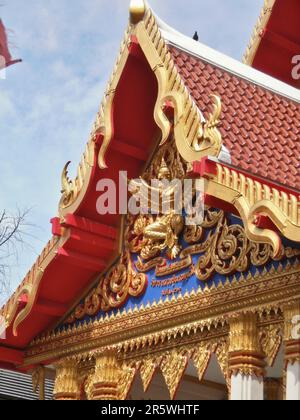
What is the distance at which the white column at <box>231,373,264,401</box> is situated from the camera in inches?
332

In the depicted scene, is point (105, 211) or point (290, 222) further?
point (105, 211)

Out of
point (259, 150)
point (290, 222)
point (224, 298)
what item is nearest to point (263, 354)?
point (224, 298)

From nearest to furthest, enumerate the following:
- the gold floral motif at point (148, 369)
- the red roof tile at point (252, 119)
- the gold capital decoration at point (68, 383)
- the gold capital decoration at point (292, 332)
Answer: the gold capital decoration at point (292, 332) < the red roof tile at point (252, 119) < the gold floral motif at point (148, 369) < the gold capital decoration at point (68, 383)

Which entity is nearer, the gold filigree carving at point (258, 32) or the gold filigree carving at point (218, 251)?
the gold filigree carving at point (218, 251)

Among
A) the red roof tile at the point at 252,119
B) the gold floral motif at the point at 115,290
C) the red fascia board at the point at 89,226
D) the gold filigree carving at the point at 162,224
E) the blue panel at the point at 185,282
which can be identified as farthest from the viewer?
the red fascia board at the point at 89,226

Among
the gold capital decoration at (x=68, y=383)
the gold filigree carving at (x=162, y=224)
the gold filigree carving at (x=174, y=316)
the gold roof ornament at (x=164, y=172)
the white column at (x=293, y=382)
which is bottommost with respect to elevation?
the white column at (x=293, y=382)

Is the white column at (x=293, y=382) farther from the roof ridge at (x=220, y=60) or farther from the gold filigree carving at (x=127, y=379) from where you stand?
the roof ridge at (x=220, y=60)

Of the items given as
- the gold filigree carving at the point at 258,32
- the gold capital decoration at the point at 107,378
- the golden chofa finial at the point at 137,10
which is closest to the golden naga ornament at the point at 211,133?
the golden chofa finial at the point at 137,10

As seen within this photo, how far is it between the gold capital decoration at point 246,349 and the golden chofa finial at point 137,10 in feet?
10.6

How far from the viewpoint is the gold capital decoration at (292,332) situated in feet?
26.4

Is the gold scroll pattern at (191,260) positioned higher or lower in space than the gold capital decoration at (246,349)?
higher

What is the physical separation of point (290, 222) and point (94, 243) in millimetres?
3160

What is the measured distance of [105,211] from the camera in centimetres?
1059

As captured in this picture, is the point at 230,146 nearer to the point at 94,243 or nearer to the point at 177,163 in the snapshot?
the point at 177,163
